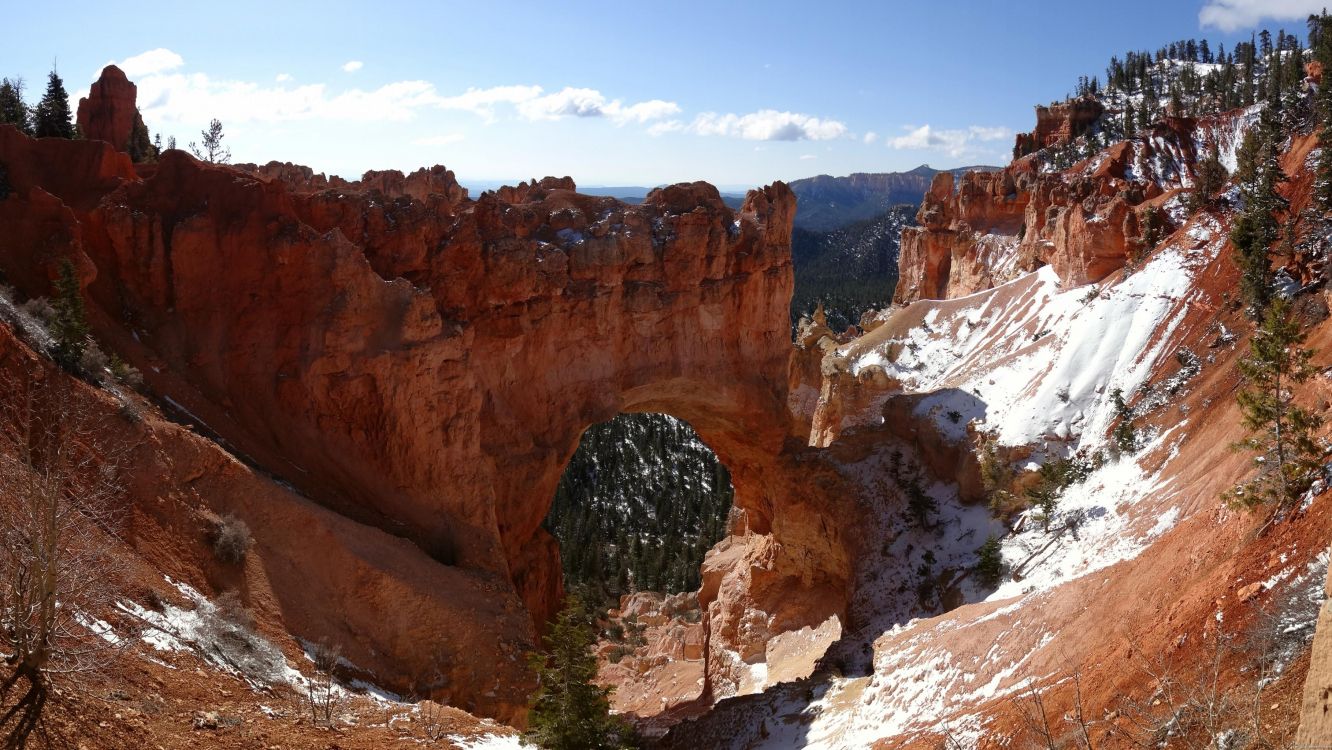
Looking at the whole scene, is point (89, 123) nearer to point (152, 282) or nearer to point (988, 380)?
point (152, 282)

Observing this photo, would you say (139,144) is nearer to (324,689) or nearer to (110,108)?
(110,108)

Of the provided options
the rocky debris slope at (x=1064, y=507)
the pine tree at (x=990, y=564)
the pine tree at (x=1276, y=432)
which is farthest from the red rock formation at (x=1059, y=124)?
the pine tree at (x=1276, y=432)

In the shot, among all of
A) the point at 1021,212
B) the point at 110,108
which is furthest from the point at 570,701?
the point at 1021,212

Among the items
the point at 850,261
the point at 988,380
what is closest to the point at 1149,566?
the point at 988,380

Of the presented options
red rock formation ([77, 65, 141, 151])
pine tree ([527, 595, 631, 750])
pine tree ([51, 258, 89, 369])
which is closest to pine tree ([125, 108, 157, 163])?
red rock formation ([77, 65, 141, 151])

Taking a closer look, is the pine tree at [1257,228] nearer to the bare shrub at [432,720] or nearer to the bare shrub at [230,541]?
the bare shrub at [432,720]

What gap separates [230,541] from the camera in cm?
1925

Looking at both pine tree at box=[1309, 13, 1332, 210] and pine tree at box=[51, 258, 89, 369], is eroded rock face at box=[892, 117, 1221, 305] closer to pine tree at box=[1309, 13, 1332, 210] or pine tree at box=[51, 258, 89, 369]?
pine tree at box=[1309, 13, 1332, 210]

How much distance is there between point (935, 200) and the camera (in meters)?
82.8

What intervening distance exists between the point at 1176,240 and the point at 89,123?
48495 millimetres

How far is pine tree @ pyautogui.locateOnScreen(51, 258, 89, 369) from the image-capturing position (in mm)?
19766

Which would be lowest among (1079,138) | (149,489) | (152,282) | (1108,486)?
(1108,486)

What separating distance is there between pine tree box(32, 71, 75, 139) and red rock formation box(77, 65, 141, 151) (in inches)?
30.2

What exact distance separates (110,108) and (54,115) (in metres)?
2.88
